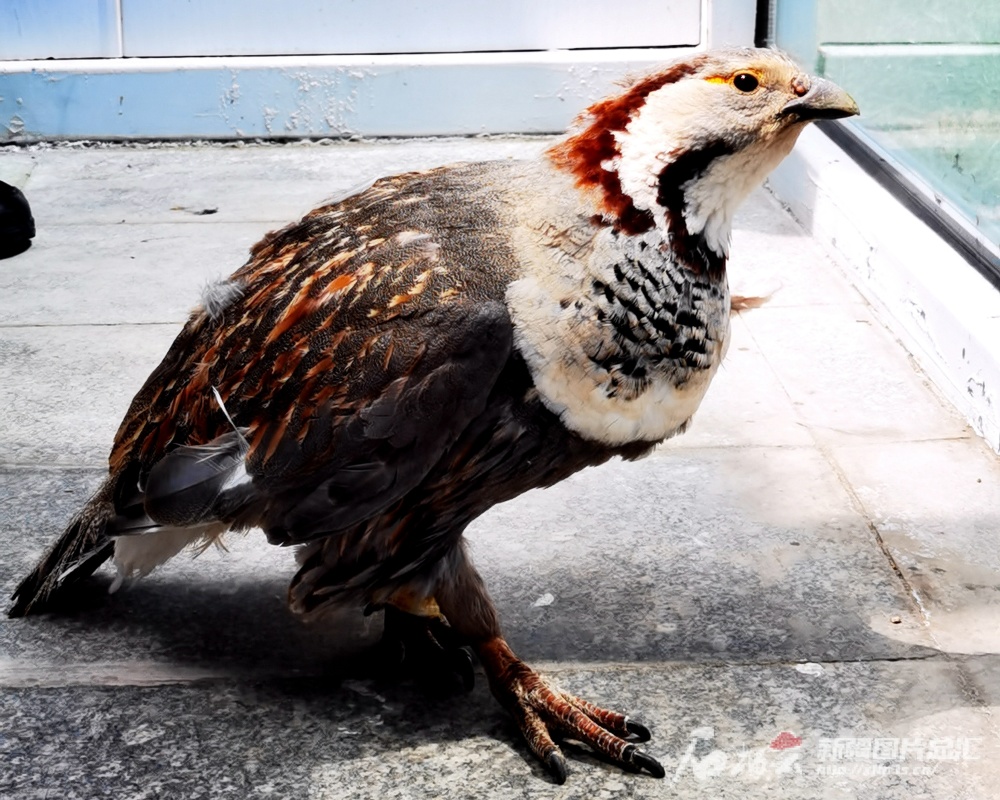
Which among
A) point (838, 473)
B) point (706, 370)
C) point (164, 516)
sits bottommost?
point (838, 473)

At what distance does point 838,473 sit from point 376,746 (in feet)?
5.90

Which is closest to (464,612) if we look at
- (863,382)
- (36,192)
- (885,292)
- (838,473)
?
(838,473)

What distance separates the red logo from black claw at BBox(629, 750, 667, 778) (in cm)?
27

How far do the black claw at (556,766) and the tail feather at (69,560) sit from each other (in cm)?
115

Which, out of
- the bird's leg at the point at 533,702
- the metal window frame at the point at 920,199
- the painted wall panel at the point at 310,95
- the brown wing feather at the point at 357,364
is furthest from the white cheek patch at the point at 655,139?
the painted wall panel at the point at 310,95

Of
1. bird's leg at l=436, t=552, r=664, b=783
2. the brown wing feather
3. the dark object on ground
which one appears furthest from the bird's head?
the dark object on ground

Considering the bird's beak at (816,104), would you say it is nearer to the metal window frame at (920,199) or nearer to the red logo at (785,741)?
the red logo at (785,741)

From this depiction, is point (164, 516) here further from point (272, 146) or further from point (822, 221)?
point (272, 146)

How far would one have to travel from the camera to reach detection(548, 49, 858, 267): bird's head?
8.66 ft

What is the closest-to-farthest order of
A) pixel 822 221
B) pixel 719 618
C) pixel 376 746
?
1. pixel 376 746
2. pixel 719 618
3. pixel 822 221

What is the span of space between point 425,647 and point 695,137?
1.32m

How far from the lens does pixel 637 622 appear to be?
335cm

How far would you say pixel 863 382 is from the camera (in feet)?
15.2

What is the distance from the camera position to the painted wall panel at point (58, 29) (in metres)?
6.92
